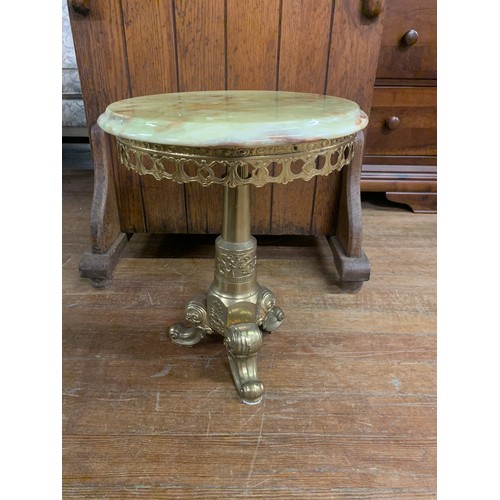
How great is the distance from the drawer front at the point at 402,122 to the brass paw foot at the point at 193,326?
1256 mm

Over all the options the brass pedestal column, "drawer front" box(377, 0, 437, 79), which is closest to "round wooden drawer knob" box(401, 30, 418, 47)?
"drawer front" box(377, 0, 437, 79)

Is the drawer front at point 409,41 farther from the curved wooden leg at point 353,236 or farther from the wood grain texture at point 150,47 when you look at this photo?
the wood grain texture at point 150,47

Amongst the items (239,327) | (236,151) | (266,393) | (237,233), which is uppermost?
(236,151)

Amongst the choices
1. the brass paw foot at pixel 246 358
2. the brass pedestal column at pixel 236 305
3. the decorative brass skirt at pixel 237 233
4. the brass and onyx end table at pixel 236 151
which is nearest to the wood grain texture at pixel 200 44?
the brass and onyx end table at pixel 236 151

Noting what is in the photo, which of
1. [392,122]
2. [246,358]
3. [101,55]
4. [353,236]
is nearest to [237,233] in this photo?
[246,358]

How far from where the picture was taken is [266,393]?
106 centimetres

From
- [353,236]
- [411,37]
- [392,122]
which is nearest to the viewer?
[353,236]

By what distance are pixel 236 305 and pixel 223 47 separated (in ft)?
2.68

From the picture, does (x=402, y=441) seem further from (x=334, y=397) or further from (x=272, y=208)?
(x=272, y=208)

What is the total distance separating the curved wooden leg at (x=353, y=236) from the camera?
1438mm

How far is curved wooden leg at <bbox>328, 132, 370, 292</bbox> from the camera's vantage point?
1438mm

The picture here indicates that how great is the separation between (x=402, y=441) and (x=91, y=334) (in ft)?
2.89

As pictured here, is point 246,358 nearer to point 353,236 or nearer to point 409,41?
point 353,236

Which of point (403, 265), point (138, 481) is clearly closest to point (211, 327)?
point (138, 481)
